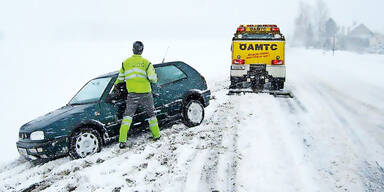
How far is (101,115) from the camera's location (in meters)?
5.71

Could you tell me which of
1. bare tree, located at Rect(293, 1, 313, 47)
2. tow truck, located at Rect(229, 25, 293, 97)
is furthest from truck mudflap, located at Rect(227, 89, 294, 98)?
bare tree, located at Rect(293, 1, 313, 47)

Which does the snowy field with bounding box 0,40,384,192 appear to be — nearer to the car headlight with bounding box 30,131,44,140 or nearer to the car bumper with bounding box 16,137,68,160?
the car bumper with bounding box 16,137,68,160

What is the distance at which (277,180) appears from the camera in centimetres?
394

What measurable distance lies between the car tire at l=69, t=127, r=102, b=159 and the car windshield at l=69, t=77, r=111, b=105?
0.70m

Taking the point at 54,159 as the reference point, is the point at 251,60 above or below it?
above

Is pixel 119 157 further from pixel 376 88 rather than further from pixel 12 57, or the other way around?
pixel 12 57

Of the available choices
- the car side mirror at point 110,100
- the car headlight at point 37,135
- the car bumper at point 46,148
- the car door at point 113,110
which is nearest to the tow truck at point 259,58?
the car door at point 113,110

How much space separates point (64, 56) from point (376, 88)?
27553 mm

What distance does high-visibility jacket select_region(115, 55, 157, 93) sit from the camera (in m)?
5.71

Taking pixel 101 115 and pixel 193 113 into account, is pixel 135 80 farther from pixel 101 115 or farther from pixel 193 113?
pixel 193 113

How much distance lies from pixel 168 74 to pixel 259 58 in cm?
511

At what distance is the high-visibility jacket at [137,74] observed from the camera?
5.71 metres

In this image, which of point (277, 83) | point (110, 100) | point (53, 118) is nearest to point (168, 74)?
point (110, 100)

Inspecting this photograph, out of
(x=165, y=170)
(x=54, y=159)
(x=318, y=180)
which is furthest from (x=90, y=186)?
(x=318, y=180)
